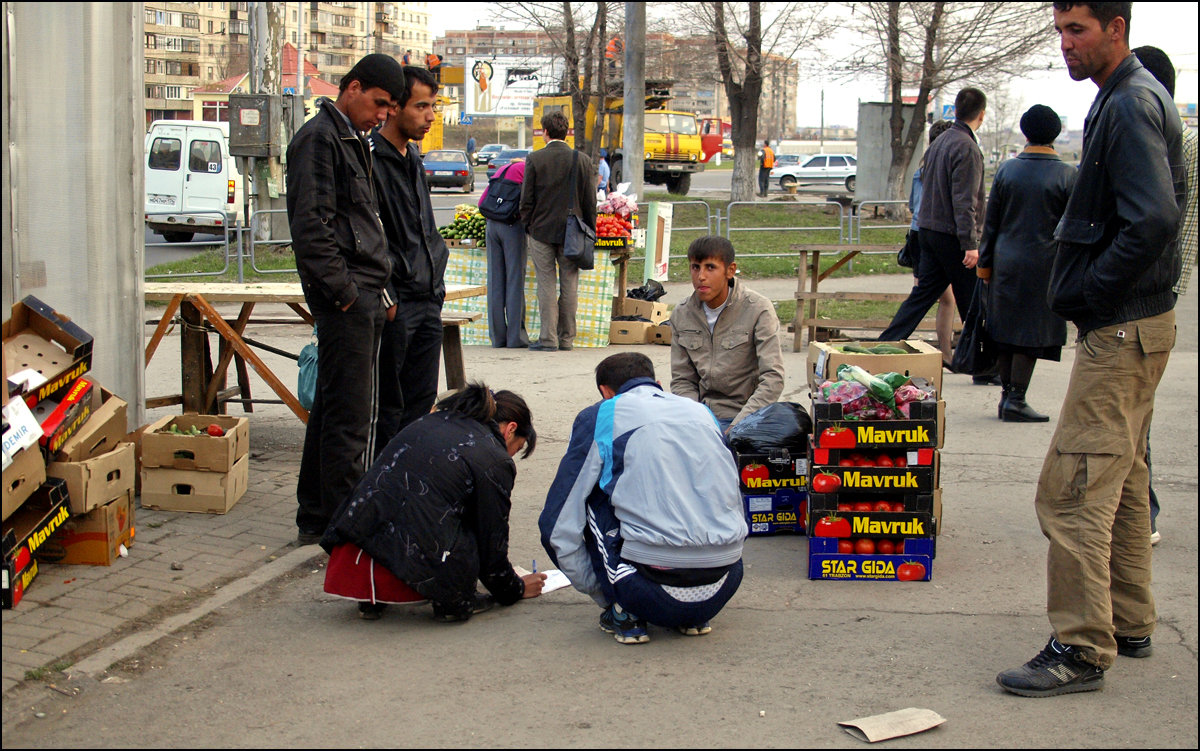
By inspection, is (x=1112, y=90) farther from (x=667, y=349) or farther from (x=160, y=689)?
(x=667, y=349)

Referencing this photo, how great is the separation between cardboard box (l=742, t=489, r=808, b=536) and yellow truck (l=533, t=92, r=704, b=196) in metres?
33.2

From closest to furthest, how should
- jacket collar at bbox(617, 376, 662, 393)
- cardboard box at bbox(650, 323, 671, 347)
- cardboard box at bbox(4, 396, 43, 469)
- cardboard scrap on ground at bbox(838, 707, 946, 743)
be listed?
cardboard scrap on ground at bbox(838, 707, 946, 743) < cardboard box at bbox(4, 396, 43, 469) < jacket collar at bbox(617, 376, 662, 393) < cardboard box at bbox(650, 323, 671, 347)

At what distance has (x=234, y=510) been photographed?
5891mm

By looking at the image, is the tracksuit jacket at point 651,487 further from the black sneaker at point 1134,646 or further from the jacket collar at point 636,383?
the black sneaker at point 1134,646

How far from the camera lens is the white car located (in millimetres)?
52156

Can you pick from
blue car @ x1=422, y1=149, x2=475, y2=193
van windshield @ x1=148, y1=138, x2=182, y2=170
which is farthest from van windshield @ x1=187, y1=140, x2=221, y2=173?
blue car @ x1=422, y1=149, x2=475, y2=193

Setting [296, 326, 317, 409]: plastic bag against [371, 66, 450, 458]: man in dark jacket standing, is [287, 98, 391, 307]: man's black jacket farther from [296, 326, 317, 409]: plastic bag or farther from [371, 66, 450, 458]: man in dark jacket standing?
[296, 326, 317, 409]: plastic bag

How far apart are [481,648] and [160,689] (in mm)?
1111

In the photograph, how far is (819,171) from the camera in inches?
2056

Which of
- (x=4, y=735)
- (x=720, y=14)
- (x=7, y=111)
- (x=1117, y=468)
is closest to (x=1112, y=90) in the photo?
(x=1117, y=468)

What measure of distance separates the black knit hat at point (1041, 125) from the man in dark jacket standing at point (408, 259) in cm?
410

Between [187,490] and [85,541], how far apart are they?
936 mm

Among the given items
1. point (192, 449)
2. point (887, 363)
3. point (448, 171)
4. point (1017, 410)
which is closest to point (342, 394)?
point (192, 449)

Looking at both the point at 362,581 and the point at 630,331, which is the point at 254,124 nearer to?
the point at 630,331
